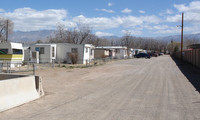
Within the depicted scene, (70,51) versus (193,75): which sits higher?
(70,51)

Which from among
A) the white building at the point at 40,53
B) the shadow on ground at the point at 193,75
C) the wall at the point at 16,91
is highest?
the white building at the point at 40,53

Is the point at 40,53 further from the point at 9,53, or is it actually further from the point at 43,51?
the point at 9,53

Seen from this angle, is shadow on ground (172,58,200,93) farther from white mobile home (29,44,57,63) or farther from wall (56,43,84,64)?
white mobile home (29,44,57,63)

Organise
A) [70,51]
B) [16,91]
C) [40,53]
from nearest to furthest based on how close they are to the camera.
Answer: [16,91] < [40,53] < [70,51]

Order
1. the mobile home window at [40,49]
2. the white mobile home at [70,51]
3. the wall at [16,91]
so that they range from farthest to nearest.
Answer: the white mobile home at [70,51]
the mobile home window at [40,49]
the wall at [16,91]

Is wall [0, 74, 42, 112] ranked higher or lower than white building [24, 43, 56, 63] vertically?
lower

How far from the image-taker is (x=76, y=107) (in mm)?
8406

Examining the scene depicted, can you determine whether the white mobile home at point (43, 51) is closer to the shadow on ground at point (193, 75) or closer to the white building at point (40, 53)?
the white building at point (40, 53)

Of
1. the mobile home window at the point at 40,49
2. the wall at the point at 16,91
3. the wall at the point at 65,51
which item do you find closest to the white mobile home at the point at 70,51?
the wall at the point at 65,51

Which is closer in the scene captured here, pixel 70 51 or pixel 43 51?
pixel 43 51

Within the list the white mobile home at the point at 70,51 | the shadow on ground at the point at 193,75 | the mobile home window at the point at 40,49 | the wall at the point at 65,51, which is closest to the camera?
the shadow on ground at the point at 193,75

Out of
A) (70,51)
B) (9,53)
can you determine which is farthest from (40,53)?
(9,53)

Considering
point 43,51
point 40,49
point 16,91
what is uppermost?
point 40,49

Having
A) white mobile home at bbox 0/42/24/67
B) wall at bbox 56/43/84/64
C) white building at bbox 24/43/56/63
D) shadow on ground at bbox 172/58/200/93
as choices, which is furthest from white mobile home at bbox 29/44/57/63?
shadow on ground at bbox 172/58/200/93
